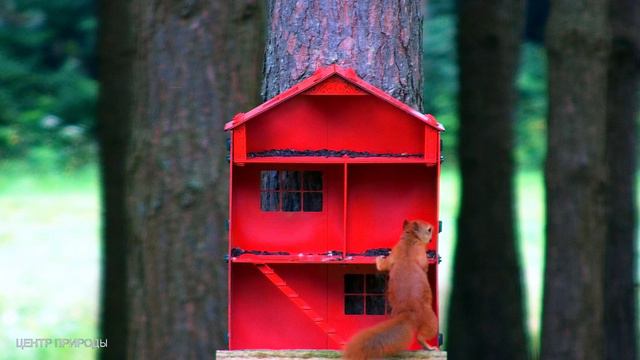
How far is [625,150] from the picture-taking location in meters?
9.86

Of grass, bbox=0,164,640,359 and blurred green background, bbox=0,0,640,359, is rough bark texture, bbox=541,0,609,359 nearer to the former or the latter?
blurred green background, bbox=0,0,640,359

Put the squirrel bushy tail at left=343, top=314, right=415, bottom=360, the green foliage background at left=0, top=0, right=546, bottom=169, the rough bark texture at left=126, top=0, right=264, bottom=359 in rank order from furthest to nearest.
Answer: the green foliage background at left=0, top=0, right=546, bottom=169, the rough bark texture at left=126, top=0, right=264, bottom=359, the squirrel bushy tail at left=343, top=314, right=415, bottom=360

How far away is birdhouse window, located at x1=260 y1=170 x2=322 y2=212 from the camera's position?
4.81 meters

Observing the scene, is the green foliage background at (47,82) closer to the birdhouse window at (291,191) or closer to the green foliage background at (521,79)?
the green foliage background at (521,79)

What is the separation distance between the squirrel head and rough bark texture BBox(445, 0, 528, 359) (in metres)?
6.55

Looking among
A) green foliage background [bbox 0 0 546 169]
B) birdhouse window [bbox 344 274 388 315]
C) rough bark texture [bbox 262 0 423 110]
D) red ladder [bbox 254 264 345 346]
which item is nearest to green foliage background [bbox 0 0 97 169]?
green foliage background [bbox 0 0 546 169]

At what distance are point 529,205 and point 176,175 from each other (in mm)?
17455

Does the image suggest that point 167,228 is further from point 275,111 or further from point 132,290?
point 275,111

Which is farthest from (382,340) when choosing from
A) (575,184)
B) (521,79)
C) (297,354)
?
(521,79)

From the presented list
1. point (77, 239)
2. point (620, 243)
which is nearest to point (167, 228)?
point (620, 243)

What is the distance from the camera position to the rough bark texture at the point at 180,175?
213 inches

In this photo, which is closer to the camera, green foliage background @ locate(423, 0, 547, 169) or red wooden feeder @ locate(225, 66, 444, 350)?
red wooden feeder @ locate(225, 66, 444, 350)

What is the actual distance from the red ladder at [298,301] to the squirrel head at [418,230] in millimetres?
519

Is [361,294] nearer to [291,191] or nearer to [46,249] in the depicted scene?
[291,191]
